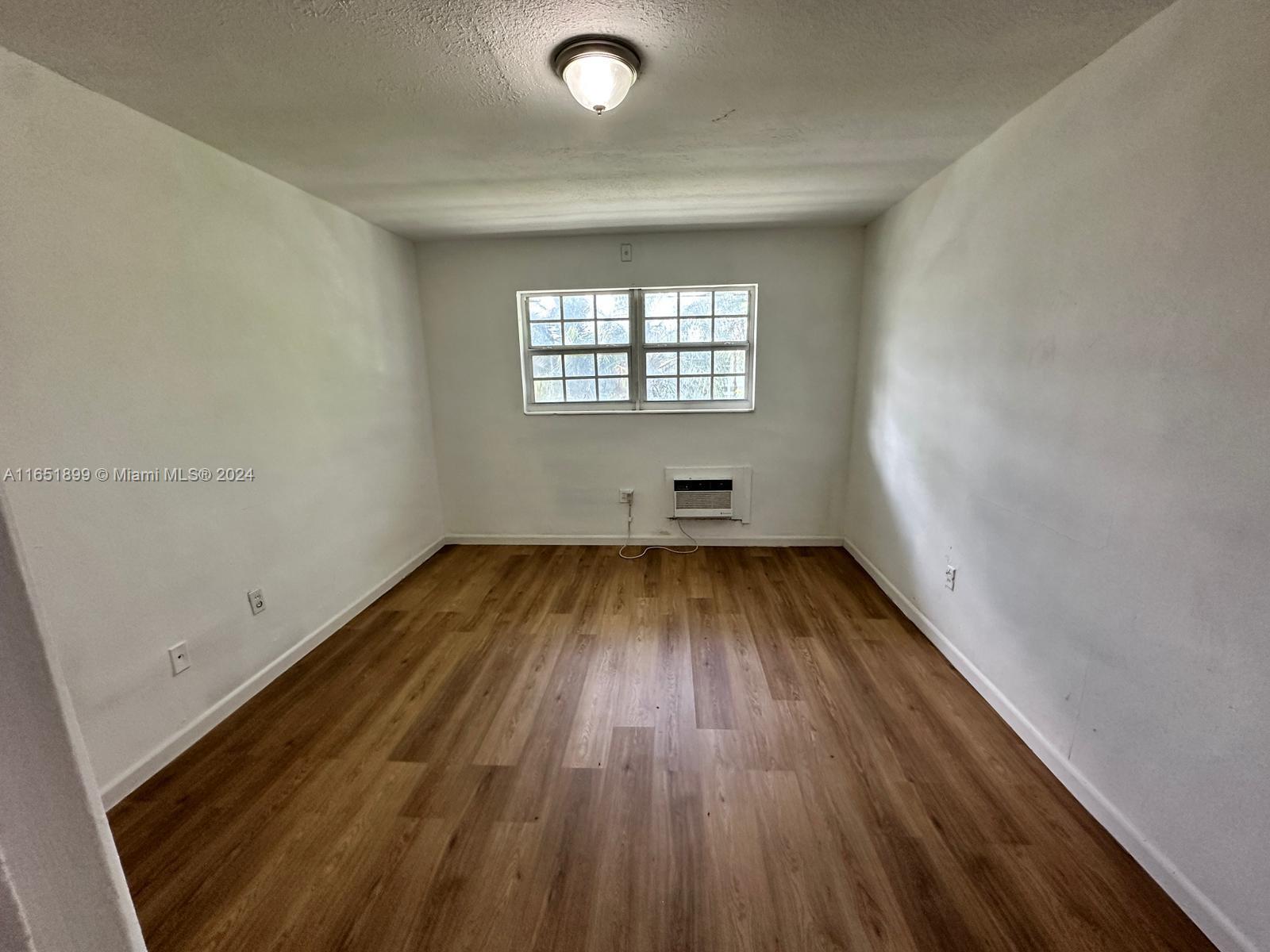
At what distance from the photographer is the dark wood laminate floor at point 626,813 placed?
126cm

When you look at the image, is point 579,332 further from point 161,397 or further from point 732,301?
point 161,397

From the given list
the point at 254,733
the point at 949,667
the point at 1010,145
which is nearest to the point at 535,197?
the point at 1010,145

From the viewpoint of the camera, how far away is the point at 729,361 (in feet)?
11.8

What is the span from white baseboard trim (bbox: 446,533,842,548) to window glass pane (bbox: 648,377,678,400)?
1062 millimetres

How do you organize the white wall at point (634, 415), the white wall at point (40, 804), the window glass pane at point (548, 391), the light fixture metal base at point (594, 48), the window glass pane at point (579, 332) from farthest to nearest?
the window glass pane at point (548, 391), the window glass pane at point (579, 332), the white wall at point (634, 415), the light fixture metal base at point (594, 48), the white wall at point (40, 804)

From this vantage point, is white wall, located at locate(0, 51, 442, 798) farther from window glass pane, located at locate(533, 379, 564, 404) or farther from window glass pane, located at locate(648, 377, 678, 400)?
window glass pane, located at locate(648, 377, 678, 400)

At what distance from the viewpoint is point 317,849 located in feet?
4.81

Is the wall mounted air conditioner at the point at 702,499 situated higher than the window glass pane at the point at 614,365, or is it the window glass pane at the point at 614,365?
the window glass pane at the point at 614,365

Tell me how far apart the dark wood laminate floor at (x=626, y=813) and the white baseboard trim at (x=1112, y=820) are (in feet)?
0.12

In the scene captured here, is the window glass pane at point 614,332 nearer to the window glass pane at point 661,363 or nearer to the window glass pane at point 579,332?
the window glass pane at point 579,332

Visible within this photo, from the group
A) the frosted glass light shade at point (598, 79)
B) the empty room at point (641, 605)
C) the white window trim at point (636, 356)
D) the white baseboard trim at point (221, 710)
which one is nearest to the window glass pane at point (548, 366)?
the white window trim at point (636, 356)

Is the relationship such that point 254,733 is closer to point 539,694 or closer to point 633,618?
point 539,694

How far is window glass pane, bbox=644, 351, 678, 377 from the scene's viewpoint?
3.63 metres

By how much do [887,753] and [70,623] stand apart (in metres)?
2.70
